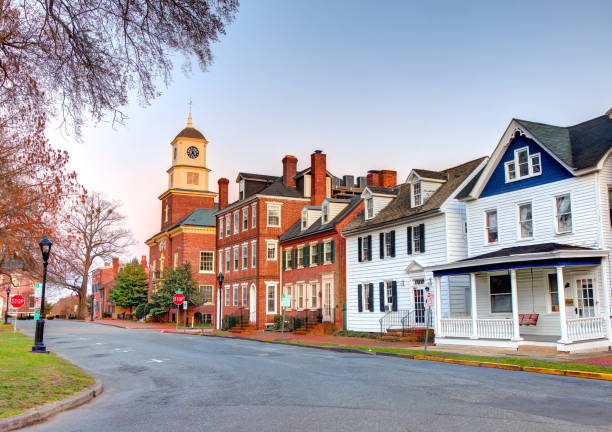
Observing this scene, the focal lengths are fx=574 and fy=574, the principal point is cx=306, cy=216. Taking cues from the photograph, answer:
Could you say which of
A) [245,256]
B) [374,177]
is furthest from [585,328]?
[245,256]

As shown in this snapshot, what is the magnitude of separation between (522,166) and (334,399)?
661 inches

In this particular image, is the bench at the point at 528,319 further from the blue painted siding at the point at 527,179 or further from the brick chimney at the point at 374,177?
the brick chimney at the point at 374,177

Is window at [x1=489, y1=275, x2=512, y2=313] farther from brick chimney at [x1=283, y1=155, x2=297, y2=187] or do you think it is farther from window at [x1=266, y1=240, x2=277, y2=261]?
brick chimney at [x1=283, y1=155, x2=297, y2=187]

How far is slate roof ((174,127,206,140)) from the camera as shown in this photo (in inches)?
2653

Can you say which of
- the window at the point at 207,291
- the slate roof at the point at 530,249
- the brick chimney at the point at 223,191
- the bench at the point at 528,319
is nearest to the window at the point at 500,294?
the bench at the point at 528,319

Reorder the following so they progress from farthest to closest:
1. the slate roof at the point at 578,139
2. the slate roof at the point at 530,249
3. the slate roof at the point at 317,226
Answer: the slate roof at the point at 317,226, the slate roof at the point at 578,139, the slate roof at the point at 530,249

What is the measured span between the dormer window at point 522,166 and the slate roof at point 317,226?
43.3ft

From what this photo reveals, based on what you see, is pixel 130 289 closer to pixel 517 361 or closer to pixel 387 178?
pixel 387 178

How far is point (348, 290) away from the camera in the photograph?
34938 millimetres

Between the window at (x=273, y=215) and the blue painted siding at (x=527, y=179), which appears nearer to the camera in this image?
the blue painted siding at (x=527, y=179)

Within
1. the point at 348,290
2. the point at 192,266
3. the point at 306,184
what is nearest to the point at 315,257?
the point at 348,290

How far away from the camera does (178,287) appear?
2142 inches

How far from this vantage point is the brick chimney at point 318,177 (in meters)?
44.1

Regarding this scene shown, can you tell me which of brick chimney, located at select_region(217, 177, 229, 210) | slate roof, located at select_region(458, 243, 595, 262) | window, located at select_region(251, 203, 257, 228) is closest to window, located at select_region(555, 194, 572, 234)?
slate roof, located at select_region(458, 243, 595, 262)
